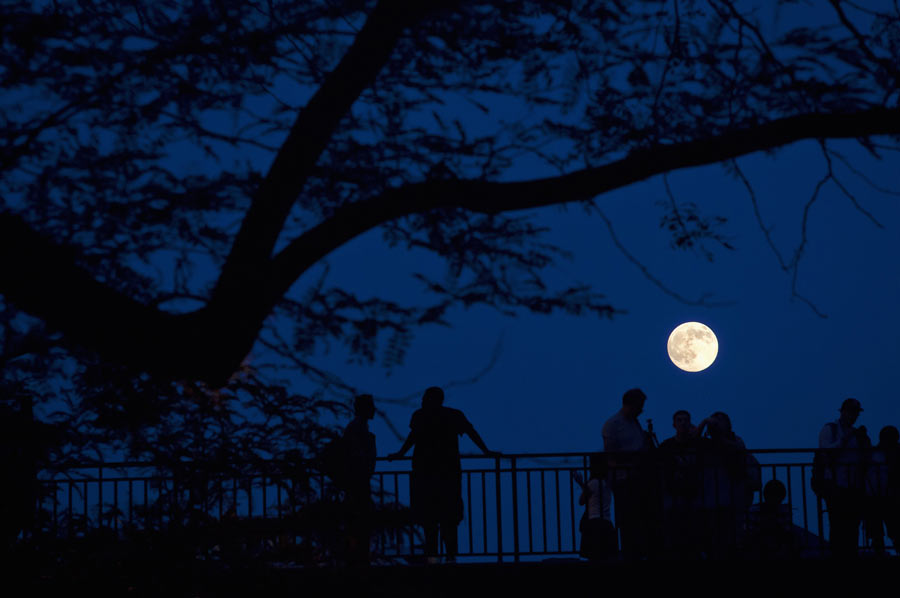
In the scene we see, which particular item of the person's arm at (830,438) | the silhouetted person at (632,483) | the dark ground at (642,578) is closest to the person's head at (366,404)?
the dark ground at (642,578)

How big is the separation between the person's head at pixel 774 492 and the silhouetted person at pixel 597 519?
1625 mm

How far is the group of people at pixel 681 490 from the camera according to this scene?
445 inches

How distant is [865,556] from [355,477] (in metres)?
6.51

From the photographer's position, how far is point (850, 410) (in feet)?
39.5

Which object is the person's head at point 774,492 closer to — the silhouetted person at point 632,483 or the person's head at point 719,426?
the person's head at point 719,426

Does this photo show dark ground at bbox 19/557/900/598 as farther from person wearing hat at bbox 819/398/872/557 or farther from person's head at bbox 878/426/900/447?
person's head at bbox 878/426/900/447

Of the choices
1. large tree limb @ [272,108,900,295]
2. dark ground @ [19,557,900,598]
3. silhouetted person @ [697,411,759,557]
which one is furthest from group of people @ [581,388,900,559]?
large tree limb @ [272,108,900,295]

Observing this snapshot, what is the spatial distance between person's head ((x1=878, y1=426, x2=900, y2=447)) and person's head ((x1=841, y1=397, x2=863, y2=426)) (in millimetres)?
383

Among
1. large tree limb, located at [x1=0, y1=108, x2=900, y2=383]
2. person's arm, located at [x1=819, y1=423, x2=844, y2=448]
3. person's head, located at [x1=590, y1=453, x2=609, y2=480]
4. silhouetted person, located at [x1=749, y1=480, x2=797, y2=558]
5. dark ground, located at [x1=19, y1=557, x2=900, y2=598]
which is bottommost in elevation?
dark ground, located at [x1=19, y1=557, x2=900, y2=598]

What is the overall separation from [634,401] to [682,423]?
691mm

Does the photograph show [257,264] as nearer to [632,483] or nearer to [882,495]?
[632,483]

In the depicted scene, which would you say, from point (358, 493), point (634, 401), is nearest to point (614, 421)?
point (634, 401)

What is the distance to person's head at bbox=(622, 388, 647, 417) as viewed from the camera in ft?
37.5

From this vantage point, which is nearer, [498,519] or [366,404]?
[366,404]
